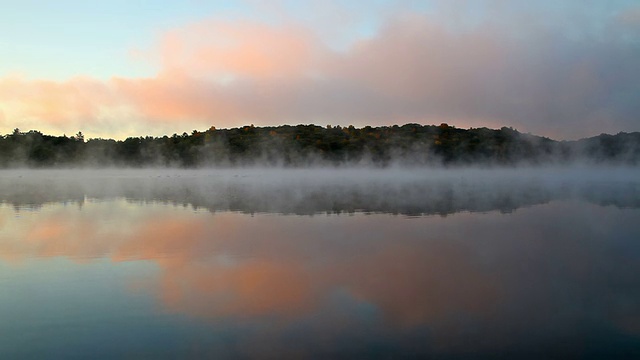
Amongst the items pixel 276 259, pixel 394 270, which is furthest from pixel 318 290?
pixel 276 259

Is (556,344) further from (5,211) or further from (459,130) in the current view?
(459,130)

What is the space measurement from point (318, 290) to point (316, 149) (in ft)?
281

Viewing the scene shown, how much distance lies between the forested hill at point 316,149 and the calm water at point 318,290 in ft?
248

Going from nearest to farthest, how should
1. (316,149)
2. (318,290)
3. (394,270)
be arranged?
(318,290), (394,270), (316,149)

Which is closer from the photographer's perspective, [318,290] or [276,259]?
[318,290]

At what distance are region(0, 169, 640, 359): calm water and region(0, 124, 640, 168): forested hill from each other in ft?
248

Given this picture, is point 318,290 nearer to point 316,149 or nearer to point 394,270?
point 394,270

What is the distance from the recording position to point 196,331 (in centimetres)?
596

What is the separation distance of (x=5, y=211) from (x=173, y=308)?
15.7 metres

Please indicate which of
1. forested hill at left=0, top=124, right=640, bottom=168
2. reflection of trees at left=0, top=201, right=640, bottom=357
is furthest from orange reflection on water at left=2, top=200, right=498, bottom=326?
forested hill at left=0, top=124, right=640, bottom=168

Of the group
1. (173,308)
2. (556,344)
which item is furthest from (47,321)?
(556,344)

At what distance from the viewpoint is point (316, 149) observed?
305 feet

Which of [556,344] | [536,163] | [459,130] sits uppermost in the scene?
[459,130]

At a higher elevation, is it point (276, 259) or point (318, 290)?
point (276, 259)
